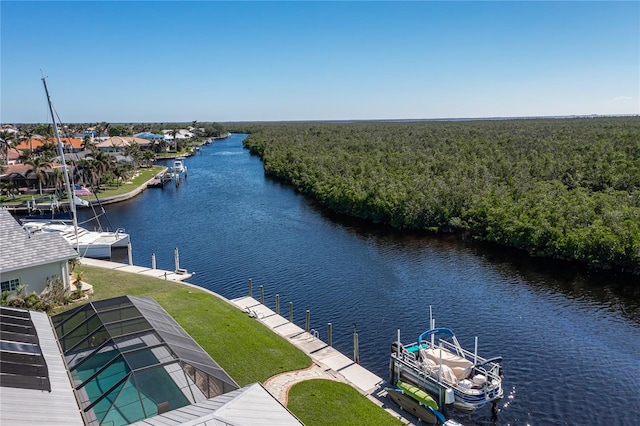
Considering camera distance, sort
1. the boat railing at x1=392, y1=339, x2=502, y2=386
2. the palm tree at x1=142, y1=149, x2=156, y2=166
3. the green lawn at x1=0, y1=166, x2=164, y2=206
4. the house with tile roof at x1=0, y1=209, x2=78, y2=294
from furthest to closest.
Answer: the palm tree at x1=142, y1=149, x2=156, y2=166, the green lawn at x1=0, y1=166, x2=164, y2=206, the house with tile roof at x1=0, y1=209, x2=78, y2=294, the boat railing at x1=392, y1=339, x2=502, y2=386

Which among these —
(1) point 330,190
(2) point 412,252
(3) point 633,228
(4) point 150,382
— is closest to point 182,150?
(1) point 330,190

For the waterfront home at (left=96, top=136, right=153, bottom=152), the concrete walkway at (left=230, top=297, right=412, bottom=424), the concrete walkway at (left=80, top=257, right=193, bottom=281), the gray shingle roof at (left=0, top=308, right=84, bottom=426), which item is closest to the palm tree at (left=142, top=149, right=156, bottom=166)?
the waterfront home at (left=96, top=136, right=153, bottom=152)

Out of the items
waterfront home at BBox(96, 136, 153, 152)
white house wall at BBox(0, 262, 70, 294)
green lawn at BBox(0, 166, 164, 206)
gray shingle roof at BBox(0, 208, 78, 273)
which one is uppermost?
waterfront home at BBox(96, 136, 153, 152)

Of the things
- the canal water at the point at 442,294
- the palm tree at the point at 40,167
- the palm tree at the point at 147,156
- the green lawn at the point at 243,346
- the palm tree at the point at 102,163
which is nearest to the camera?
the green lawn at the point at 243,346

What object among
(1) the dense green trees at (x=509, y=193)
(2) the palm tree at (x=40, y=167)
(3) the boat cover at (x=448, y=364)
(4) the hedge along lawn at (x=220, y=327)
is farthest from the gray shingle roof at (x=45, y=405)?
(2) the palm tree at (x=40, y=167)

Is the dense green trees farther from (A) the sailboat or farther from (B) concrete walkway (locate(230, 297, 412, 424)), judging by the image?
(A) the sailboat

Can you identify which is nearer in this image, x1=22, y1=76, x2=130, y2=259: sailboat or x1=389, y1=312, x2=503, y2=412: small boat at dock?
x1=389, y1=312, x2=503, y2=412: small boat at dock

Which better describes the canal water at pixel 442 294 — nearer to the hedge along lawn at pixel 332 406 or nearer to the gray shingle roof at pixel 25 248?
the hedge along lawn at pixel 332 406
